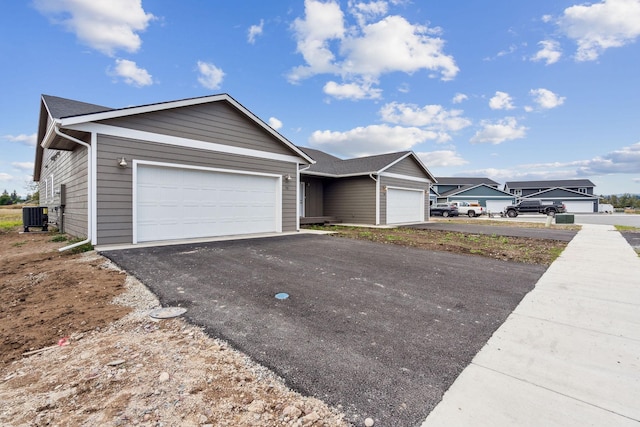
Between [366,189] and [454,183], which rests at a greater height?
[454,183]

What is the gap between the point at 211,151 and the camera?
8.73 m

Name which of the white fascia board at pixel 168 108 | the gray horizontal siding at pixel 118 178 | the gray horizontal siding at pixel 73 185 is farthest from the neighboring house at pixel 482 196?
the gray horizontal siding at pixel 73 185

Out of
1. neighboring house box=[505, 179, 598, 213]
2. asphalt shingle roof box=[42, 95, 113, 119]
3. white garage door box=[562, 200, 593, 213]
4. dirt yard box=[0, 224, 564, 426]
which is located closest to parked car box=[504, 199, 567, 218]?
white garage door box=[562, 200, 593, 213]

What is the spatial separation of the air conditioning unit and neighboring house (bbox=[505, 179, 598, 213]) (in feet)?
164

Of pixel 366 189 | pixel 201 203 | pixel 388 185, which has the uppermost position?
pixel 388 185

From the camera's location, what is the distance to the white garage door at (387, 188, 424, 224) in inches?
634

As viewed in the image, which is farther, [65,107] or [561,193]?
[561,193]

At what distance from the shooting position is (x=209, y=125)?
8758 mm

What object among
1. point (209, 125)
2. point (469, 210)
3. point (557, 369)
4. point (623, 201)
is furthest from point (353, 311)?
point (623, 201)

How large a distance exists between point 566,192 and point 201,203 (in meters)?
47.7

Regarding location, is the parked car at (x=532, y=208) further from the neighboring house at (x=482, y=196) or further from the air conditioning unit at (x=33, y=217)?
the air conditioning unit at (x=33, y=217)

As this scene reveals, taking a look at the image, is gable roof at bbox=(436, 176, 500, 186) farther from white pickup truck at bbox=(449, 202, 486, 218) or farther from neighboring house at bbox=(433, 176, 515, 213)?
white pickup truck at bbox=(449, 202, 486, 218)

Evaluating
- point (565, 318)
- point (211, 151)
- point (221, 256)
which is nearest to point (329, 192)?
point (211, 151)

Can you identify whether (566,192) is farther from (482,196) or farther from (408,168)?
(408,168)
